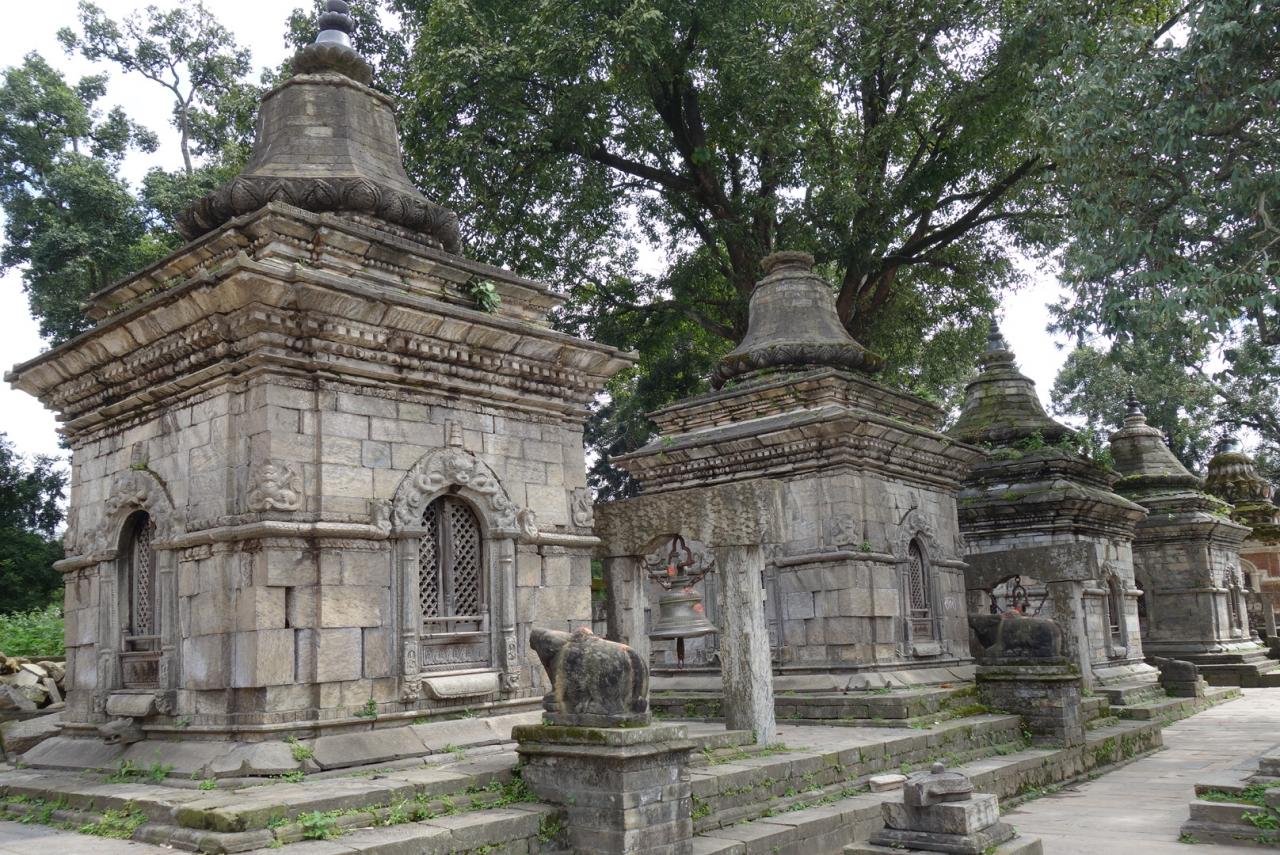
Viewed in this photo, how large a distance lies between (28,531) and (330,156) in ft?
62.7

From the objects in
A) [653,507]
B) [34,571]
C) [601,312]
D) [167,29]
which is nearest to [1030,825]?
[653,507]

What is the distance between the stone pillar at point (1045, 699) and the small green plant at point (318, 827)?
27.7 feet

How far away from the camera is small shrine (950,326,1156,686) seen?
50.8ft

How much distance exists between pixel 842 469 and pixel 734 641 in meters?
3.64

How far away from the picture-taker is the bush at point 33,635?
16188 millimetres

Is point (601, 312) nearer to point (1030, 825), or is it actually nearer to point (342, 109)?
point (342, 109)

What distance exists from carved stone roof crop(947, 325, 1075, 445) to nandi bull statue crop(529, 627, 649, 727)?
1171cm

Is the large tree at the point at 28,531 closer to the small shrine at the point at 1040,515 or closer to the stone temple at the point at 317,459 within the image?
the stone temple at the point at 317,459

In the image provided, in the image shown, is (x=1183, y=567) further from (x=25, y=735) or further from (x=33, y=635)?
(x=33, y=635)

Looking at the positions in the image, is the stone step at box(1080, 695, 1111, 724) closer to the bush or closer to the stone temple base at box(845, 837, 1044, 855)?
the stone temple base at box(845, 837, 1044, 855)

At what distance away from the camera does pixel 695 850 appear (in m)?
Result: 6.85

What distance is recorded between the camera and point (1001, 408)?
17672 mm

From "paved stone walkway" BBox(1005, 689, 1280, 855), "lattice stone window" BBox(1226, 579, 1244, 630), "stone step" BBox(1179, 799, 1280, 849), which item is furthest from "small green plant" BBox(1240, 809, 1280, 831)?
"lattice stone window" BBox(1226, 579, 1244, 630)

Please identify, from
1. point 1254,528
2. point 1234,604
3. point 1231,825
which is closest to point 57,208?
point 1231,825
